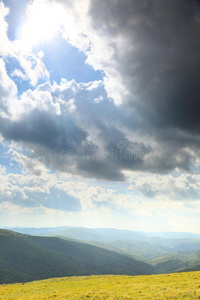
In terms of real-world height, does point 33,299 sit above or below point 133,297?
below

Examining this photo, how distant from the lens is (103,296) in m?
33.1

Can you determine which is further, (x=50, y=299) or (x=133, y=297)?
(x=50, y=299)

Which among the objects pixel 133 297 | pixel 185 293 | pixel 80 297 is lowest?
pixel 80 297

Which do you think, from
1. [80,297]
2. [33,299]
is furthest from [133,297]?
[33,299]

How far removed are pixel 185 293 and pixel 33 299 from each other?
32.2m

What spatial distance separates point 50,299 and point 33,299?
5.62m

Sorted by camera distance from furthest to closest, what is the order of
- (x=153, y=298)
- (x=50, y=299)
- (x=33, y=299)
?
(x=33, y=299) < (x=50, y=299) < (x=153, y=298)

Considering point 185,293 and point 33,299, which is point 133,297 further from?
point 33,299

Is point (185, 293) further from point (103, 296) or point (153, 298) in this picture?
point (103, 296)

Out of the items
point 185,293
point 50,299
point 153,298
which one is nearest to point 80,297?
point 50,299

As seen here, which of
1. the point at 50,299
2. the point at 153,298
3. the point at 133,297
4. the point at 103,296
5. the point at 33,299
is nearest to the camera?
the point at 153,298

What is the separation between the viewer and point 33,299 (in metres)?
39.1

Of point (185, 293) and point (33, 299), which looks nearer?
point (185, 293)

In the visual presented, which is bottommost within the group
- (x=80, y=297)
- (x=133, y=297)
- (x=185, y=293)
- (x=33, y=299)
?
(x=33, y=299)
